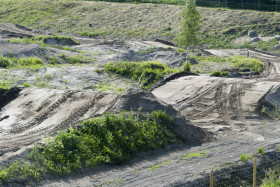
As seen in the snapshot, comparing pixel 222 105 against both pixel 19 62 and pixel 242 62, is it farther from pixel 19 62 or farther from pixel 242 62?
pixel 19 62

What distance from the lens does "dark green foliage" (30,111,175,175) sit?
56.5 feet

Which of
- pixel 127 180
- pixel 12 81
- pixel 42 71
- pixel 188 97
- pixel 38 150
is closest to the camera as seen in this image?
pixel 127 180

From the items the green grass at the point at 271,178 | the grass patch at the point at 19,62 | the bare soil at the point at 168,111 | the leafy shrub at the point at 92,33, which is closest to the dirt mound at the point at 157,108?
the bare soil at the point at 168,111

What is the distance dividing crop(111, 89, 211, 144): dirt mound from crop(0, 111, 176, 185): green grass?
0.57 m

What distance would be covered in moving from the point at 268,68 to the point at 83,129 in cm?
2510

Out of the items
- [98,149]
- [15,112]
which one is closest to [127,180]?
[98,149]

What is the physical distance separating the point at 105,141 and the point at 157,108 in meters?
4.32

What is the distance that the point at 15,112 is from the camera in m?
26.3

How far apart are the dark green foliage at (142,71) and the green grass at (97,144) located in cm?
1093

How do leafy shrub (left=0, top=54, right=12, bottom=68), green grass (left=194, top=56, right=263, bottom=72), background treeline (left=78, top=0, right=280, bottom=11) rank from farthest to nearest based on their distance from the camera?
background treeline (left=78, top=0, right=280, bottom=11), green grass (left=194, top=56, right=263, bottom=72), leafy shrub (left=0, top=54, right=12, bottom=68)

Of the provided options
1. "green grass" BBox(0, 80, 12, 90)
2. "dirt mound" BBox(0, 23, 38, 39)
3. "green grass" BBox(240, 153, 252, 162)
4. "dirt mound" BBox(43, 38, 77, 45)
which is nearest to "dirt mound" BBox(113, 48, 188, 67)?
"dirt mound" BBox(43, 38, 77, 45)

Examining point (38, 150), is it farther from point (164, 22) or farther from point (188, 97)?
point (164, 22)

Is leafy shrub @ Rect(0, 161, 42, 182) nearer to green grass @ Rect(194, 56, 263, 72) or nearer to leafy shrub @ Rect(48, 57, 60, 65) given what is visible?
leafy shrub @ Rect(48, 57, 60, 65)

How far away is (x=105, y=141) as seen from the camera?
18719 millimetres
